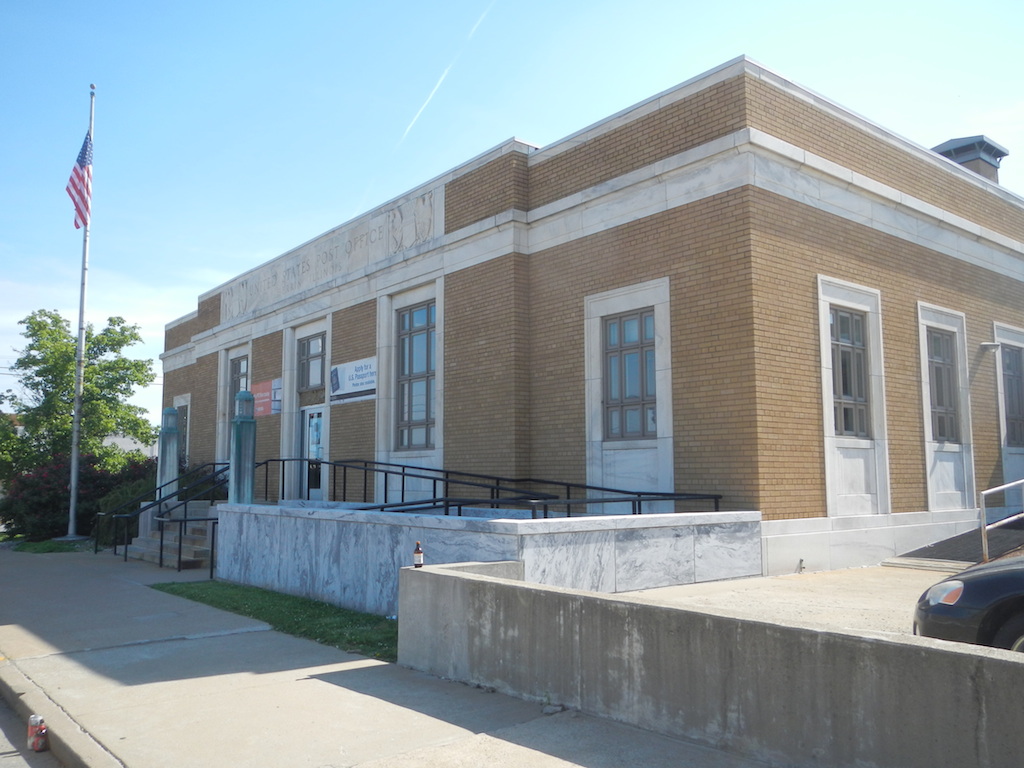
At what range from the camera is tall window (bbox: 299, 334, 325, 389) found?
69.1 ft

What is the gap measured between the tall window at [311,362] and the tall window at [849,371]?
39.9 feet

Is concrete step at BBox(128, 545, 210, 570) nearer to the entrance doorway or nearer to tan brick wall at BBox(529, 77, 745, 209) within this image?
the entrance doorway

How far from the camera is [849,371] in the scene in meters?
13.4

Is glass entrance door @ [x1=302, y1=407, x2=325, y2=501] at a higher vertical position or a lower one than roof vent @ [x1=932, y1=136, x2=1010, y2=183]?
lower

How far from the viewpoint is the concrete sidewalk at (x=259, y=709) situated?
499 centimetres

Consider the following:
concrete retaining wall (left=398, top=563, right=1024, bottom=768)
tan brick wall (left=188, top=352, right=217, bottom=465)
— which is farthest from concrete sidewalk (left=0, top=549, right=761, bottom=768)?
tan brick wall (left=188, top=352, right=217, bottom=465)

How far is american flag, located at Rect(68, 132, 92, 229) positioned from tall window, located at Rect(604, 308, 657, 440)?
15.6 m

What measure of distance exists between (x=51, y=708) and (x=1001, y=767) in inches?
233

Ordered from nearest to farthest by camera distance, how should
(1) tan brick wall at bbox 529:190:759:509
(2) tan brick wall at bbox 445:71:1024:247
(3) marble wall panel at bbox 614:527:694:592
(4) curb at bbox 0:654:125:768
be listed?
(4) curb at bbox 0:654:125:768, (3) marble wall panel at bbox 614:527:694:592, (1) tan brick wall at bbox 529:190:759:509, (2) tan brick wall at bbox 445:71:1024:247

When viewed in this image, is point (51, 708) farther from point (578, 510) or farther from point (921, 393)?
point (921, 393)

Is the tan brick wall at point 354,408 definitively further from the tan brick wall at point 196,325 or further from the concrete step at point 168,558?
the tan brick wall at point 196,325

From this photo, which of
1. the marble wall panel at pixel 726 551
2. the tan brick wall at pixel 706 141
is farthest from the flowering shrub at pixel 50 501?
the marble wall panel at pixel 726 551

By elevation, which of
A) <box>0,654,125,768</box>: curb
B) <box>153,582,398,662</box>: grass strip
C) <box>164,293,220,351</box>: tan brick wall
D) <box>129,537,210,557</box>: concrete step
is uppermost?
<box>164,293,220,351</box>: tan brick wall

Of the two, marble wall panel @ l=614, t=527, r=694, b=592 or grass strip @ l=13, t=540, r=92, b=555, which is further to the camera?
grass strip @ l=13, t=540, r=92, b=555
